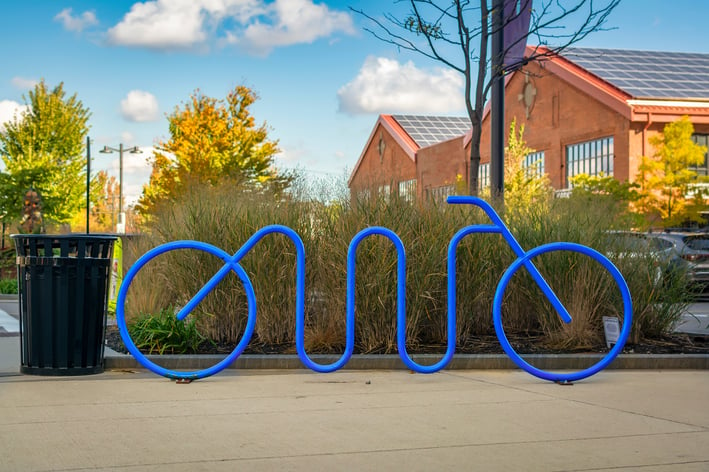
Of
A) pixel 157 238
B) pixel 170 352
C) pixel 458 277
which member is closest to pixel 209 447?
pixel 170 352

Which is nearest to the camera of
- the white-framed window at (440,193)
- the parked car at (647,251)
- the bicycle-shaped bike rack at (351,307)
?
the bicycle-shaped bike rack at (351,307)

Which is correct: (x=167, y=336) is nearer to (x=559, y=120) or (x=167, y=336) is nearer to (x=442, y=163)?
(x=559, y=120)

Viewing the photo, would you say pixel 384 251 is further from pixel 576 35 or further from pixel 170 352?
pixel 576 35

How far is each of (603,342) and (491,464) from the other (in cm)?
534

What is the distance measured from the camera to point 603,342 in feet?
32.6

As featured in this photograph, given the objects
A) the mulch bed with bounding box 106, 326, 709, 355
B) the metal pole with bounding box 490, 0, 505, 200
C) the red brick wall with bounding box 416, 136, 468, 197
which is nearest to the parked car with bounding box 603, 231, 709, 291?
the mulch bed with bounding box 106, 326, 709, 355

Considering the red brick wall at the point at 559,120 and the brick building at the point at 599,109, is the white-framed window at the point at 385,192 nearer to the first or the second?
the brick building at the point at 599,109

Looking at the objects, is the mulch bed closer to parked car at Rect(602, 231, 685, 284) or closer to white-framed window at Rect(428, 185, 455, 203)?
parked car at Rect(602, 231, 685, 284)

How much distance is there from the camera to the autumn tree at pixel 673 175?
34.6m

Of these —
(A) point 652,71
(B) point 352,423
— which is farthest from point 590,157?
(B) point 352,423

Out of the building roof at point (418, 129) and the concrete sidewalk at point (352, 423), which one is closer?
the concrete sidewalk at point (352, 423)

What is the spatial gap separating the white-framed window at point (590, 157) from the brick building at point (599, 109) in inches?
1.7

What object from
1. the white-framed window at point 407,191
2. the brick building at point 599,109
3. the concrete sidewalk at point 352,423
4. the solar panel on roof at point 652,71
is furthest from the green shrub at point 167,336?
the solar panel on roof at point 652,71

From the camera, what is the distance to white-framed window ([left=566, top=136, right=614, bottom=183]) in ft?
132
